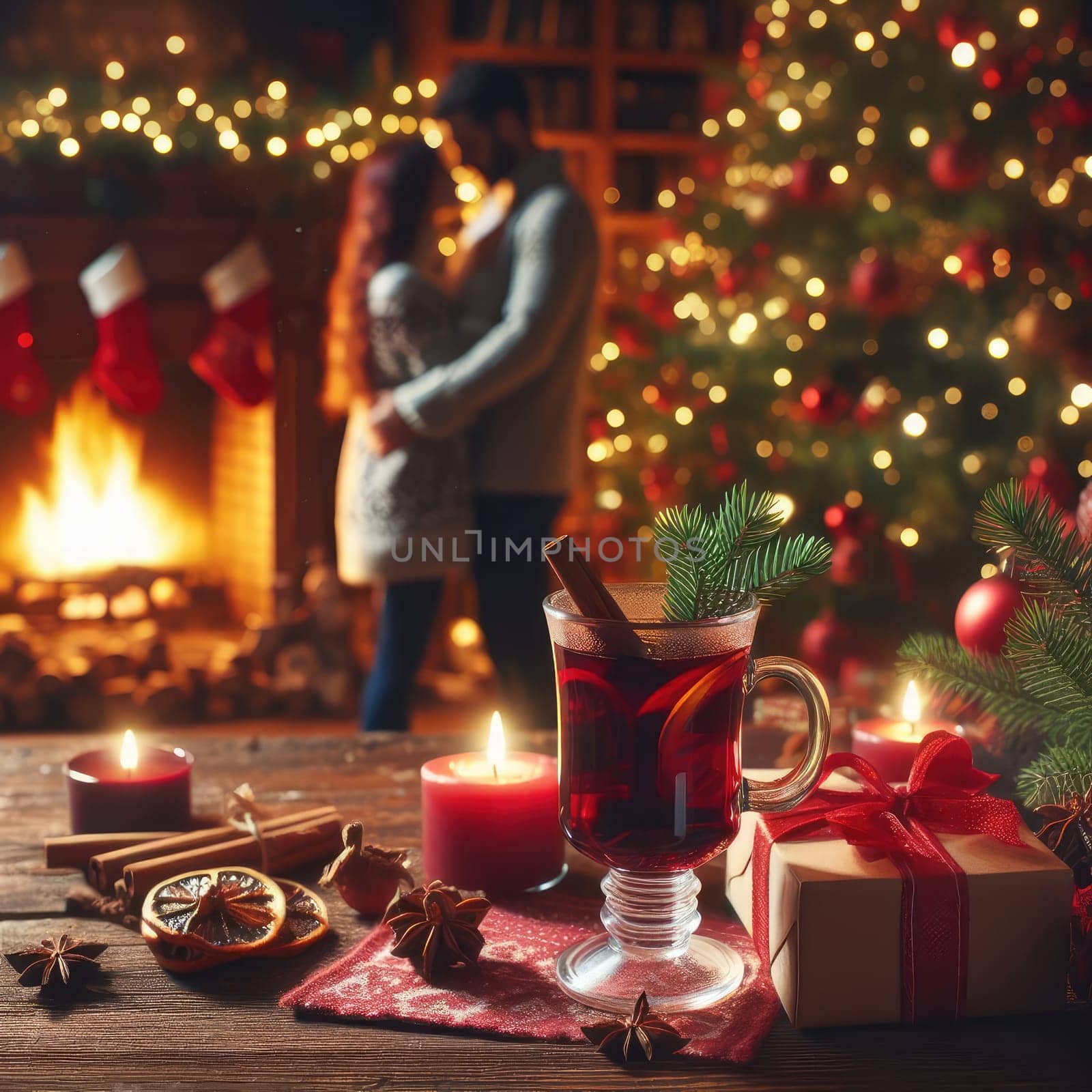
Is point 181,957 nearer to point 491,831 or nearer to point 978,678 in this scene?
point 491,831

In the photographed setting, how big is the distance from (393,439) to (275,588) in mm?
1539

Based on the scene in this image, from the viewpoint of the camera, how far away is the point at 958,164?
226 centimetres

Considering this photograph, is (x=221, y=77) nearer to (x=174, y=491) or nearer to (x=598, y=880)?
(x=174, y=491)

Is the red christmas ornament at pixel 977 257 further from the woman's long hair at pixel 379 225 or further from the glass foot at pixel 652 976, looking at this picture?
the glass foot at pixel 652 976

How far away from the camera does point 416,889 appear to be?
0.70 metres

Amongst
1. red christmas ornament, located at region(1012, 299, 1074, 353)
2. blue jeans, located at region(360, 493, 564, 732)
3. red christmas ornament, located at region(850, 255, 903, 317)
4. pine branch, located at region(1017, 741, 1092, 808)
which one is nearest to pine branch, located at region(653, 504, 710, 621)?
pine branch, located at region(1017, 741, 1092, 808)

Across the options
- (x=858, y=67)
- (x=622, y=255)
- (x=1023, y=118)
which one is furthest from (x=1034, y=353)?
(x=622, y=255)

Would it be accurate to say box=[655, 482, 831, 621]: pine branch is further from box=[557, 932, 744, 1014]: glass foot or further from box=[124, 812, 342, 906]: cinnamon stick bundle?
box=[124, 812, 342, 906]: cinnamon stick bundle

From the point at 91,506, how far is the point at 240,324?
954mm

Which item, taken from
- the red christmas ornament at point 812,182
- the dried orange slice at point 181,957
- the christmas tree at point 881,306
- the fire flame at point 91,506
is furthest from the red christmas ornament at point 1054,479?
the fire flame at point 91,506

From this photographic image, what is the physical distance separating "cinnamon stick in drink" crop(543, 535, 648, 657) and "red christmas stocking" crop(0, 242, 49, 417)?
187 cm

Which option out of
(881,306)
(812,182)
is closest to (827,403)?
(881,306)

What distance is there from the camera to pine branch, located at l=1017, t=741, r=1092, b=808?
2.23 feet

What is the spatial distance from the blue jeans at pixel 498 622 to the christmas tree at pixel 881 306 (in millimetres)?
735
